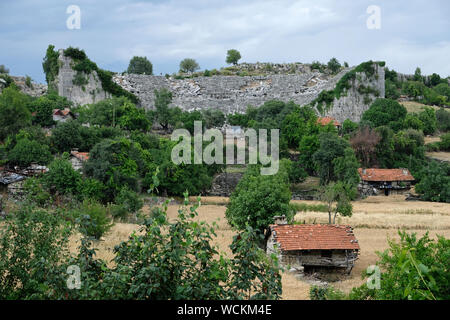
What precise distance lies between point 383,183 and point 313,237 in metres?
26.3

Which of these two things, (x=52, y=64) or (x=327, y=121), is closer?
(x=327, y=121)

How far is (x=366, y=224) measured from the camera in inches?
1228

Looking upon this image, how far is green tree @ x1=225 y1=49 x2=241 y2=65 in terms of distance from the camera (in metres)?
99.3

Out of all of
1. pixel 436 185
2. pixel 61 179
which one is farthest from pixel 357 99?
pixel 61 179

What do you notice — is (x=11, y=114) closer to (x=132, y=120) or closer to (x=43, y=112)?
(x=43, y=112)

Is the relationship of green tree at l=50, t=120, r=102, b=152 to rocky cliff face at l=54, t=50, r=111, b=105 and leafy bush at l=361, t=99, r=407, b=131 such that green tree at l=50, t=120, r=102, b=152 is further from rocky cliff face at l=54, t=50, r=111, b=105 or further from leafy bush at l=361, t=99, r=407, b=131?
leafy bush at l=361, t=99, r=407, b=131

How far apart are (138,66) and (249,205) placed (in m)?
73.0

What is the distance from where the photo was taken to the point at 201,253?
21.8 ft

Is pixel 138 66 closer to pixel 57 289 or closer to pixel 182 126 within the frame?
pixel 182 126

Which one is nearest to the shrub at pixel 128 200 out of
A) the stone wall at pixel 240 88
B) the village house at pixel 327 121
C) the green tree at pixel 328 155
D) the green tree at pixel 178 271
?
the green tree at pixel 328 155

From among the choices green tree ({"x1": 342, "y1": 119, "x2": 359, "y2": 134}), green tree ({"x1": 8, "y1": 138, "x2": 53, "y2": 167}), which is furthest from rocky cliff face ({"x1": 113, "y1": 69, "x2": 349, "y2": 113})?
green tree ({"x1": 8, "y1": 138, "x2": 53, "y2": 167})

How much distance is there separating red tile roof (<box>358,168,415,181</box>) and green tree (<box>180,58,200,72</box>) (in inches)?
2439

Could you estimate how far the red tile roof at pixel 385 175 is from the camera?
45.0 m
